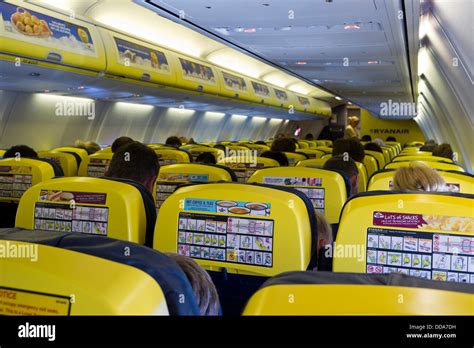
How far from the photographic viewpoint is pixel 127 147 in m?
4.17

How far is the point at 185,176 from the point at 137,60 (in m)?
5.29

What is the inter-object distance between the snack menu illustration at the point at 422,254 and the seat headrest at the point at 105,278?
1.40 metres

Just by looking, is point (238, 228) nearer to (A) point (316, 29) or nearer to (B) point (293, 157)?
(A) point (316, 29)

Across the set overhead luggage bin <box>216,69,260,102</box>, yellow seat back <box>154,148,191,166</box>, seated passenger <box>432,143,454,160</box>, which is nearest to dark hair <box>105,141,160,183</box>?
yellow seat back <box>154,148,191,166</box>

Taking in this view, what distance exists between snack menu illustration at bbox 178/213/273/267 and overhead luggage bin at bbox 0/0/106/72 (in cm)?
431

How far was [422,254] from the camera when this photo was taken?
2.52 m

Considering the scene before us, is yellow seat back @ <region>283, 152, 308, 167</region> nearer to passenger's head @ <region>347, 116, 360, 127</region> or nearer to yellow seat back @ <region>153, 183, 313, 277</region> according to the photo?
yellow seat back @ <region>153, 183, 313, 277</region>

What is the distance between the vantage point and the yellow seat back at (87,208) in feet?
9.87

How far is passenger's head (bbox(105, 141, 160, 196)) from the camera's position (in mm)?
3949

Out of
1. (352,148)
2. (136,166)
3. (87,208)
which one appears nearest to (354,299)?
(87,208)
